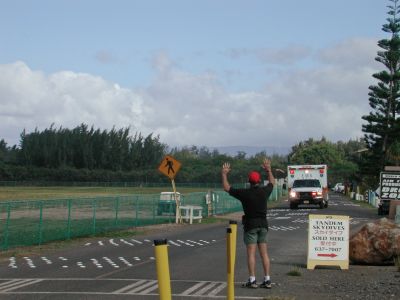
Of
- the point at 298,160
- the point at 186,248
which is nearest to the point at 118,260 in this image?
the point at 186,248

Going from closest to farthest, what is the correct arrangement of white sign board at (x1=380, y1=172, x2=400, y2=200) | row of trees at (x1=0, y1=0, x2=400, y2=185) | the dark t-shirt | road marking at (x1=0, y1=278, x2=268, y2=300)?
road marking at (x1=0, y1=278, x2=268, y2=300)
the dark t-shirt
white sign board at (x1=380, y1=172, x2=400, y2=200)
row of trees at (x1=0, y1=0, x2=400, y2=185)

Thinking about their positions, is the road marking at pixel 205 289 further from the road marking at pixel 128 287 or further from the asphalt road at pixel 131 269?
the road marking at pixel 128 287

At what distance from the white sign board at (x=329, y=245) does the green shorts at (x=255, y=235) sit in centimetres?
322

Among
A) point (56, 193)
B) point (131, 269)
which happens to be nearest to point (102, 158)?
point (56, 193)

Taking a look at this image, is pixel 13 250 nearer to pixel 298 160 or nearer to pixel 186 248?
pixel 186 248

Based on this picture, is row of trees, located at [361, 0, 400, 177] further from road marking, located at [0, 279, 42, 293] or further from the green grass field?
road marking, located at [0, 279, 42, 293]

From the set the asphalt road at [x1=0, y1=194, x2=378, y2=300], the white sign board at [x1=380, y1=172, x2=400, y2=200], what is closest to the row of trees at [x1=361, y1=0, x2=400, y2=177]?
the white sign board at [x1=380, y1=172, x2=400, y2=200]

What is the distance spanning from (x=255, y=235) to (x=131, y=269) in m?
3.64

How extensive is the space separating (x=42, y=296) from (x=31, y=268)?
3.79 meters

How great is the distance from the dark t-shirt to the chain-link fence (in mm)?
8480

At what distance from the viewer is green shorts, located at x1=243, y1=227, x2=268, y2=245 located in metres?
10.9

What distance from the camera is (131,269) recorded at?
44.8ft

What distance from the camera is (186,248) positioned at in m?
18.2

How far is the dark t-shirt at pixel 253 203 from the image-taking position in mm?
10914
